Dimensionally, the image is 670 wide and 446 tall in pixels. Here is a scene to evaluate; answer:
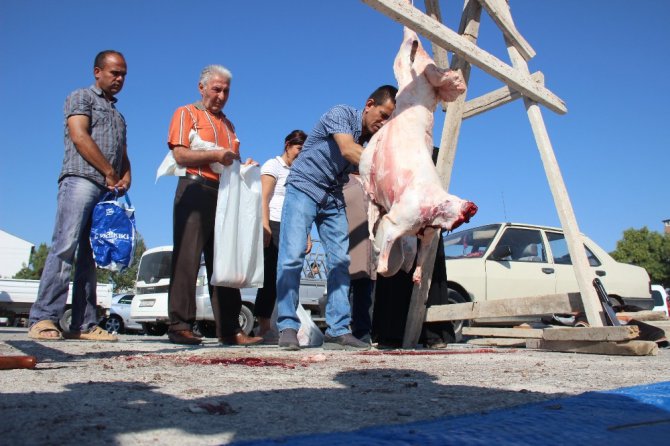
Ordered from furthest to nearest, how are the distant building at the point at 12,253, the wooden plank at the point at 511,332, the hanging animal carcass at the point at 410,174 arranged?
the distant building at the point at 12,253 → the wooden plank at the point at 511,332 → the hanging animal carcass at the point at 410,174

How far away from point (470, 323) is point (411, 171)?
6328 mm

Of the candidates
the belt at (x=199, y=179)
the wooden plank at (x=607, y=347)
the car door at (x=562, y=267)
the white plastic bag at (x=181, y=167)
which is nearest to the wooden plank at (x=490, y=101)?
the wooden plank at (x=607, y=347)

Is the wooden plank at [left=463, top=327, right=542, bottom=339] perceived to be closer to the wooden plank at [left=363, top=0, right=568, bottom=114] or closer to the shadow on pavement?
the wooden plank at [left=363, top=0, right=568, bottom=114]

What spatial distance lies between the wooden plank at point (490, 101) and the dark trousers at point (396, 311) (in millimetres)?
1320

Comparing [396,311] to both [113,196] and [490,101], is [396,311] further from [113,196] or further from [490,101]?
[113,196]

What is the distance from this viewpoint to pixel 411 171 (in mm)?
2955

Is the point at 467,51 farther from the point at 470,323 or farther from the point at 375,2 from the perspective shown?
the point at 470,323

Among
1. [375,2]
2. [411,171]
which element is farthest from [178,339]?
[375,2]

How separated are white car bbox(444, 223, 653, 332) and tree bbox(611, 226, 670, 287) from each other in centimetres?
3400

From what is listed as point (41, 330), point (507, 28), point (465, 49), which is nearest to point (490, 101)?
point (507, 28)

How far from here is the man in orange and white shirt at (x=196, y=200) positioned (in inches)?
190

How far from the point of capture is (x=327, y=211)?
4.75 meters

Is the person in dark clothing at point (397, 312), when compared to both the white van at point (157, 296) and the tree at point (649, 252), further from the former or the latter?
the tree at point (649, 252)

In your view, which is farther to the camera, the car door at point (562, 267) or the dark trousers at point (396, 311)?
the car door at point (562, 267)
